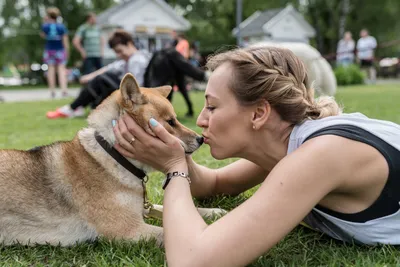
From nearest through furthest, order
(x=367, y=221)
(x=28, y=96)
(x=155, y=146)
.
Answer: (x=367, y=221) < (x=155, y=146) < (x=28, y=96)

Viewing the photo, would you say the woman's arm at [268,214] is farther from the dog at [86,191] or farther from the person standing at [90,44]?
the person standing at [90,44]

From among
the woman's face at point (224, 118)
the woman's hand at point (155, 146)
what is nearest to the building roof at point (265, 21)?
the woman's hand at point (155, 146)

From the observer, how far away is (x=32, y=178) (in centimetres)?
266

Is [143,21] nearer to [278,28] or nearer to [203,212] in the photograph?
[278,28]

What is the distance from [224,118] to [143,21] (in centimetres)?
2772

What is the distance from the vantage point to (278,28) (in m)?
34.7

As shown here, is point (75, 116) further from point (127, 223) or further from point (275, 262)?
point (275, 262)

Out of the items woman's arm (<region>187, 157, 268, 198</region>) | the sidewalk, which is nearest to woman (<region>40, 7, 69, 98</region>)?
the sidewalk

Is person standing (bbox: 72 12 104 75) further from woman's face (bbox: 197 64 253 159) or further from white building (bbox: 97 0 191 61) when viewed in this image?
white building (bbox: 97 0 191 61)

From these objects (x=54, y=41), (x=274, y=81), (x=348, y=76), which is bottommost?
(x=348, y=76)

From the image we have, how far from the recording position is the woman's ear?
2061 mm

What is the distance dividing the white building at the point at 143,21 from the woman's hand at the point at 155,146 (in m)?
25.0

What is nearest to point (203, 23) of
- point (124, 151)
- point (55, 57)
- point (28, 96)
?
point (28, 96)

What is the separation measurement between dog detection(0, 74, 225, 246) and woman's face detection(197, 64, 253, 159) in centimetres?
50
